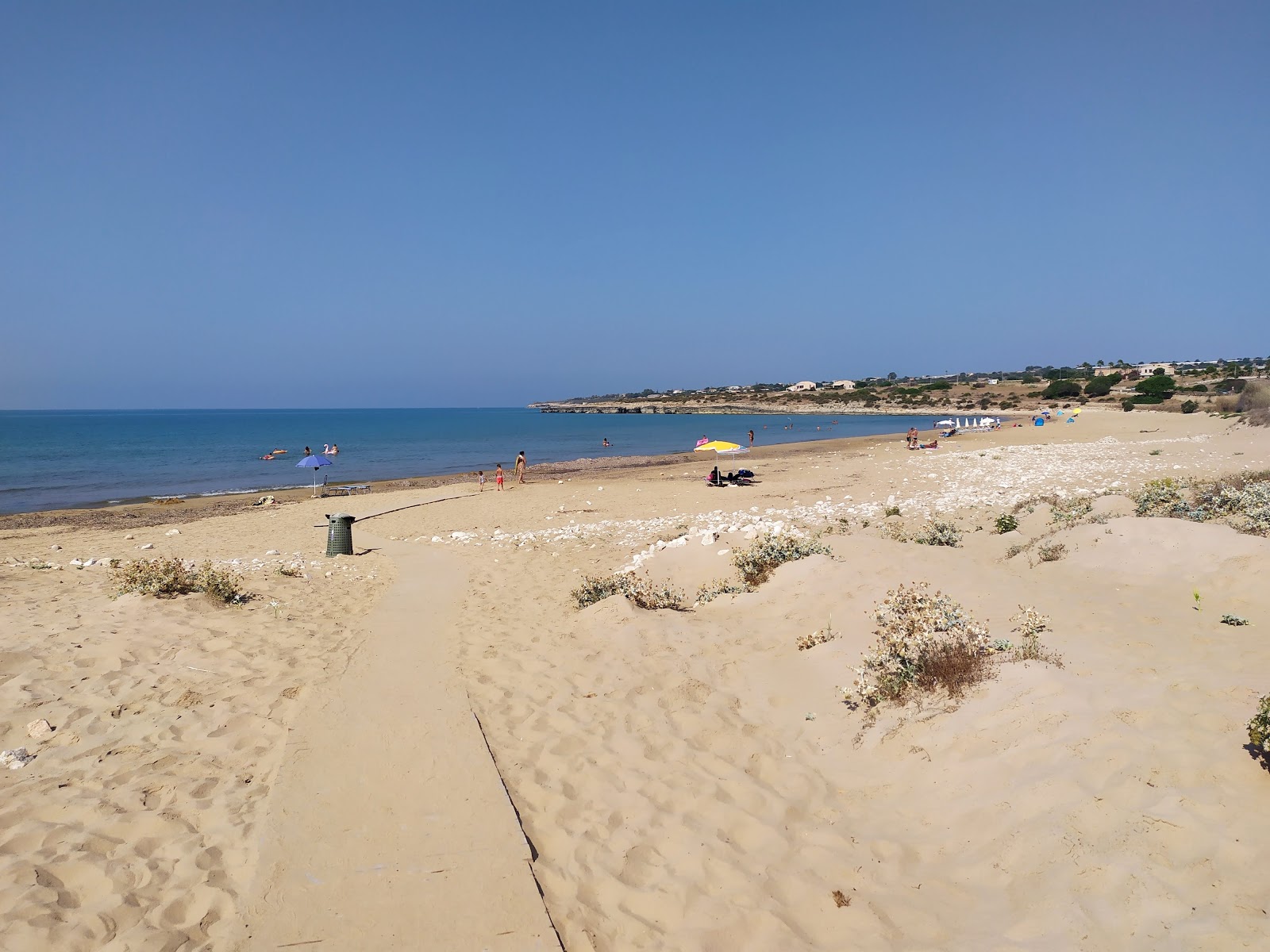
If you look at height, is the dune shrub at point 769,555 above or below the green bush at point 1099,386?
below

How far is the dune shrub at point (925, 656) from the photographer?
18.6ft

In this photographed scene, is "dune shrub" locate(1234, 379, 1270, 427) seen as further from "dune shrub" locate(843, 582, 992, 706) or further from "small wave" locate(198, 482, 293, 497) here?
"small wave" locate(198, 482, 293, 497)

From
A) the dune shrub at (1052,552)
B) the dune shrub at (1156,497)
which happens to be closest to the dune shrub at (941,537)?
the dune shrub at (1052,552)

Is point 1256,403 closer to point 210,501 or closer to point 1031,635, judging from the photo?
point 1031,635

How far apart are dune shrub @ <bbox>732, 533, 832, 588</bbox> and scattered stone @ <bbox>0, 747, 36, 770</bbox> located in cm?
770

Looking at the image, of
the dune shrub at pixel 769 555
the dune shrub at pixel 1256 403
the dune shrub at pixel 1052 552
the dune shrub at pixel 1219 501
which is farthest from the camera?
the dune shrub at pixel 1256 403

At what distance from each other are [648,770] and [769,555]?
17.2ft

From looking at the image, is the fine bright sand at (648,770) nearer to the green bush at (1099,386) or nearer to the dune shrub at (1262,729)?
the dune shrub at (1262,729)

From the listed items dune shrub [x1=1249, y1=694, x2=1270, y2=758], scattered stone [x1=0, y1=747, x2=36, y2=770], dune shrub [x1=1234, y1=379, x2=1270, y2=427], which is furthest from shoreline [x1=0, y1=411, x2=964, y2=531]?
dune shrub [x1=1234, y1=379, x2=1270, y2=427]

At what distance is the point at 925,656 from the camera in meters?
5.93

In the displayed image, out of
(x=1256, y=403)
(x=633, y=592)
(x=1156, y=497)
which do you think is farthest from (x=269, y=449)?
(x=1256, y=403)

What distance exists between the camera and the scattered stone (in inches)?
202

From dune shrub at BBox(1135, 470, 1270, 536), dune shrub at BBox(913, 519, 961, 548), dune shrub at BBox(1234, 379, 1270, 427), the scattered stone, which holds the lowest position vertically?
the scattered stone

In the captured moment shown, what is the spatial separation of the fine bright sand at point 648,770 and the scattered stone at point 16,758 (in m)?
0.08
